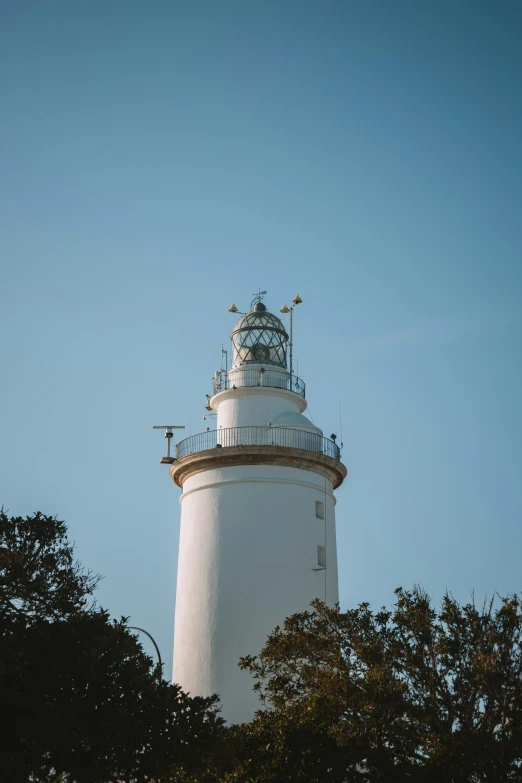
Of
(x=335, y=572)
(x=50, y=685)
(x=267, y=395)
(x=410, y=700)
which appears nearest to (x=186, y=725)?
(x=50, y=685)

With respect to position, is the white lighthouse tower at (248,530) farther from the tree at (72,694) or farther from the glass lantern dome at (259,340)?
the tree at (72,694)

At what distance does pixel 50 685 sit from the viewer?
1808 centimetres

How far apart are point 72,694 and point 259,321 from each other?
1894 cm

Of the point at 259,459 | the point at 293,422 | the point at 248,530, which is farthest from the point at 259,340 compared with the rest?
the point at 248,530

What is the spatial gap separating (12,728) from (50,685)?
3.57 ft

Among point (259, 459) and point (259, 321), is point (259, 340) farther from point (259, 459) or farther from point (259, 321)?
point (259, 459)

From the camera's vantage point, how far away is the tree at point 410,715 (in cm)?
2077

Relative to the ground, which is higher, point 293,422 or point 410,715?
point 293,422

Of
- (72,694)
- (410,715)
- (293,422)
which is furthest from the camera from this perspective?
(293,422)

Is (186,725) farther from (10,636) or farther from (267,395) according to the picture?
(267,395)

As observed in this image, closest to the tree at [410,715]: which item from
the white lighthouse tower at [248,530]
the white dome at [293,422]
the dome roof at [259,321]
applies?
the white lighthouse tower at [248,530]

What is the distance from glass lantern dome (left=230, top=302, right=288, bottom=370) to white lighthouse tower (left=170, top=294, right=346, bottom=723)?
0.80 feet

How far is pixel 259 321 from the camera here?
35.1 meters

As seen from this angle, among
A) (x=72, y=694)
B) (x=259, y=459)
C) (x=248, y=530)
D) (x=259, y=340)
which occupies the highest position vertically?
(x=259, y=340)
